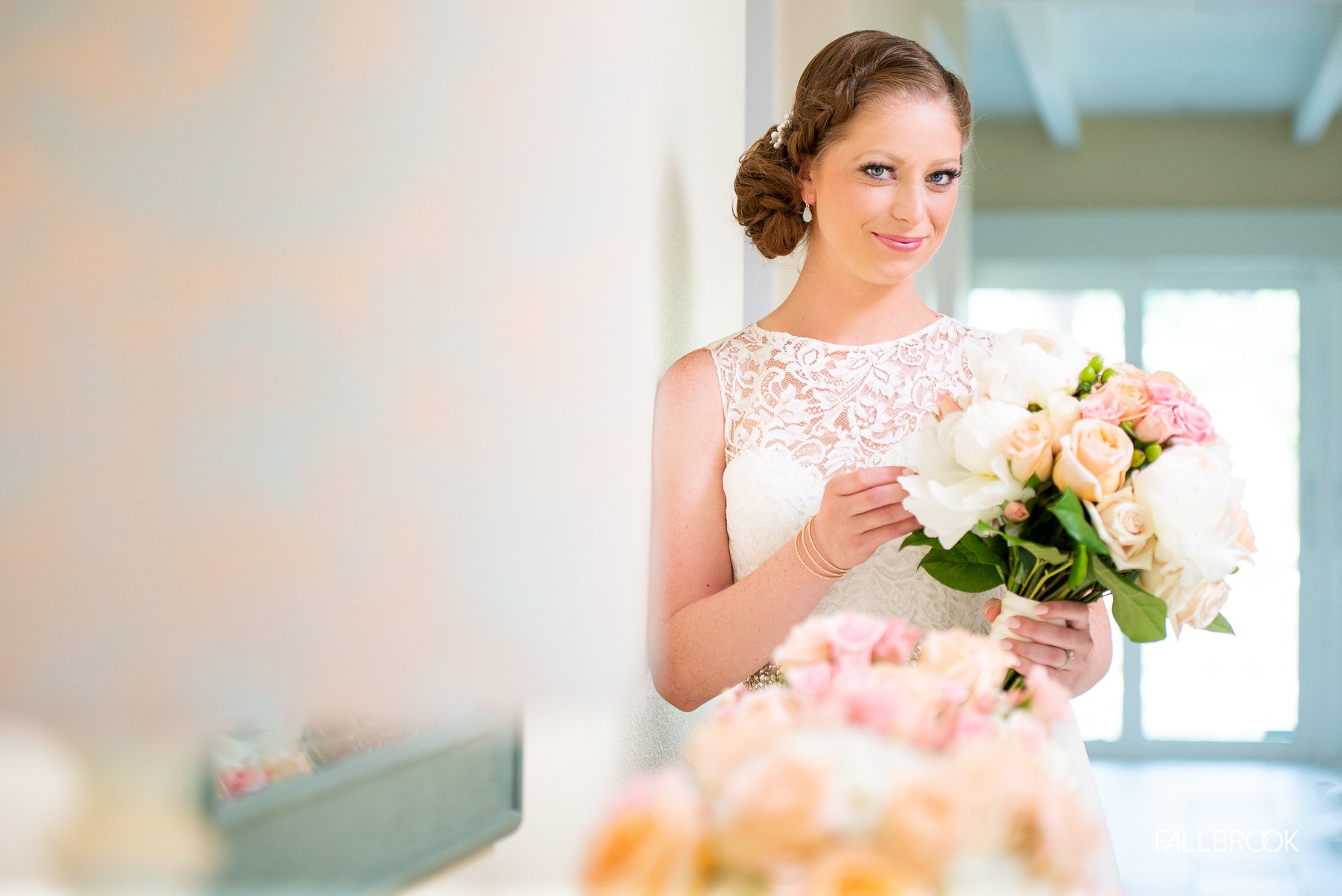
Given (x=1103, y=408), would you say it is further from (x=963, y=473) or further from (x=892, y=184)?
(x=892, y=184)

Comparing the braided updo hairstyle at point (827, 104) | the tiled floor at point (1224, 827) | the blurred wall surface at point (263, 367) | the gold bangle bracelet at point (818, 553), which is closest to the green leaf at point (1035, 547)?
the gold bangle bracelet at point (818, 553)

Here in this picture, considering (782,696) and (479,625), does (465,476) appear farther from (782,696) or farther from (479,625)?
(782,696)

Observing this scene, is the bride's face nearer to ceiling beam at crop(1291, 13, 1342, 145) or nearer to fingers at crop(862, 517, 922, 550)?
fingers at crop(862, 517, 922, 550)

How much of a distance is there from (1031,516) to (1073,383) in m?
0.11

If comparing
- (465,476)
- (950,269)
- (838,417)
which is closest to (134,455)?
(465,476)

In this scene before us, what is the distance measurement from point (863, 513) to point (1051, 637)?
0.20m

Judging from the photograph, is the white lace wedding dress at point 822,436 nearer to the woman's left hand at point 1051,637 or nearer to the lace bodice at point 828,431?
the lace bodice at point 828,431

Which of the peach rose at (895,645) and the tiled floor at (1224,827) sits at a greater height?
the peach rose at (895,645)

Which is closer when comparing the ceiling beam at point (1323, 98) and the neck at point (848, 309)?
the neck at point (848, 309)

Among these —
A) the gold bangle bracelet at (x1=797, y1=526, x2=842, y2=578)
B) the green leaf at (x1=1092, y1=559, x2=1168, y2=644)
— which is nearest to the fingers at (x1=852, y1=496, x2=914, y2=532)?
the gold bangle bracelet at (x1=797, y1=526, x2=842, y2=578)

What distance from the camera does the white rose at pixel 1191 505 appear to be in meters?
0.90

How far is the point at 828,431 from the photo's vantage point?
144 centimetres

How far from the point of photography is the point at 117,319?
1.69 ft

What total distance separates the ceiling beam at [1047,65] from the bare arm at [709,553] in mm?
3194
